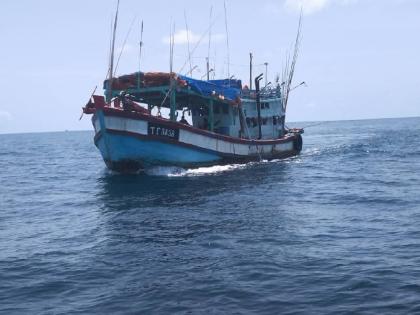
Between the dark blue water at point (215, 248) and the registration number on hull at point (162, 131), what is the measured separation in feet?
10.3

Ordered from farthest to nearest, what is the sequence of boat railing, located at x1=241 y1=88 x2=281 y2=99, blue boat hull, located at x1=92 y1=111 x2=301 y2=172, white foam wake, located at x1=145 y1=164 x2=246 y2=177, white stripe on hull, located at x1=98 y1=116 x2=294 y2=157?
1. boat railing, located at x1=241 y1=88 x2=281 y2=99
2. white foam wake, located at x1=145 y1=164 x2=246 y2=177
3. blue boat hull, located at x1=92 y1=111 x2=301 y2=172
4. white stripe on hull, located at x1=98 y1=116 x2=294 y2=157

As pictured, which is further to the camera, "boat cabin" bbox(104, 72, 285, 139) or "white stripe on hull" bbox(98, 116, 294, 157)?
"boat cabin" bbox(104, 72, 285, 139)

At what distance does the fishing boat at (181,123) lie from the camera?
25.9 meters

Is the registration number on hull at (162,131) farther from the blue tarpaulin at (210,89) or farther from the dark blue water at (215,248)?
the blue tarpaulin at (210,89)

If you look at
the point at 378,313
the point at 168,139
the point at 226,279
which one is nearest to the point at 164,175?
the point at 168,139

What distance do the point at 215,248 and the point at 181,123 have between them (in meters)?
15.3

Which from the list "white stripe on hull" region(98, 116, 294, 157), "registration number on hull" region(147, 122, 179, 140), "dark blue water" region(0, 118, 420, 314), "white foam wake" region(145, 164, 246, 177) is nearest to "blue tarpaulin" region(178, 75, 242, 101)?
"white stripe on hull" region(98, 116, 294, 157)

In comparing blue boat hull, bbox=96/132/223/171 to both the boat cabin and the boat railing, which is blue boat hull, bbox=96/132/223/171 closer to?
the boat cabin

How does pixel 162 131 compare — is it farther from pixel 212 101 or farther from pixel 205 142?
pixel 212 101

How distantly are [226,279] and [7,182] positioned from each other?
23.5 meters

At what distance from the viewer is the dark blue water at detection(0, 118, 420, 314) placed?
9.12 meters

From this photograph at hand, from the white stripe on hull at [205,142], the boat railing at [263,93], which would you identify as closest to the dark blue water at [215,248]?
the white stripe on hull at [205,142]

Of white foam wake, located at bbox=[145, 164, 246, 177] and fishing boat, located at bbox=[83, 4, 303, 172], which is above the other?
fishing boat, located at bbox=[83, 4, 303, 172]

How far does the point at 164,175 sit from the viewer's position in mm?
27453
